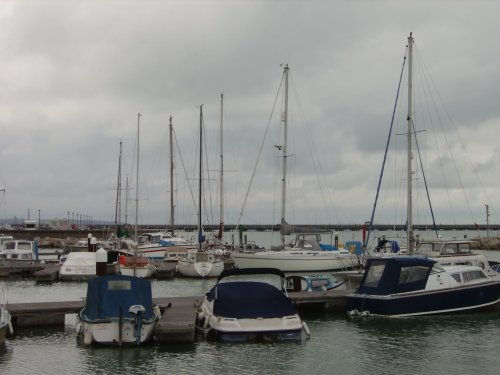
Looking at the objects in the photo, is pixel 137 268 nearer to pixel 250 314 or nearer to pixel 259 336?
pixel 250 314

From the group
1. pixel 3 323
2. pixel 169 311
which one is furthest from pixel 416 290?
pixel 3 323

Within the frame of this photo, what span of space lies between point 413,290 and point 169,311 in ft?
34.7

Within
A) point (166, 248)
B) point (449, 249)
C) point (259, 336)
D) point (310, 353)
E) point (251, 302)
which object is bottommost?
point (310, 353)

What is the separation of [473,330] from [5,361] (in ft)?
58.1

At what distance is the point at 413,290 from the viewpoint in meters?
26.9

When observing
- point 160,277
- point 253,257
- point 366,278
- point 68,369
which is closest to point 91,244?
point 160,277

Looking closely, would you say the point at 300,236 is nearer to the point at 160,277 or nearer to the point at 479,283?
the point at 160,277

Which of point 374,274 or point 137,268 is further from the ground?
point 374,274

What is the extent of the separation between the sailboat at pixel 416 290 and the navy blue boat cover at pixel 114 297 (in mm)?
10249

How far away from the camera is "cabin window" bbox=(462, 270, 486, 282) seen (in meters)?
28.2

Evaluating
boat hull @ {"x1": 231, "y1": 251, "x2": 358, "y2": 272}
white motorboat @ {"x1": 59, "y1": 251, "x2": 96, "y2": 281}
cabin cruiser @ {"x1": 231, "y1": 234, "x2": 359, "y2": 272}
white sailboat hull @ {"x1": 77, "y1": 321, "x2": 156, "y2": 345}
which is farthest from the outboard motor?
boat hull @ {"x1": 231, "y1": 251, "x2": 358, "y2": 272}

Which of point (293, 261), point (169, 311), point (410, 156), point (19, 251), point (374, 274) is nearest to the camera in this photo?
point (169, 311)

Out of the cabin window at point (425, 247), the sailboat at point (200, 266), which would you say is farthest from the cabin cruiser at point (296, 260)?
the cabin window at point (425, 247)

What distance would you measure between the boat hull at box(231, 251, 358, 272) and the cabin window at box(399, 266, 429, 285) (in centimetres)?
1965
